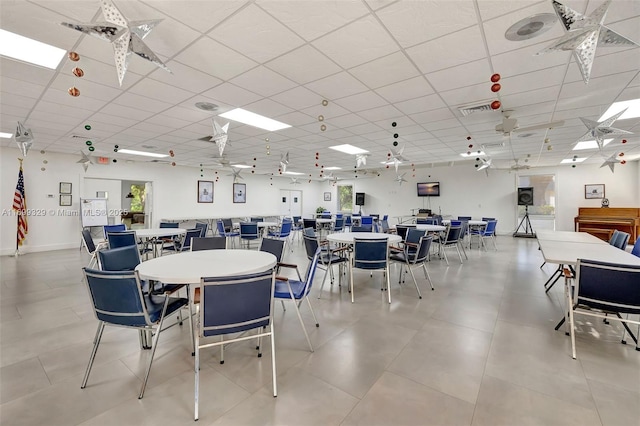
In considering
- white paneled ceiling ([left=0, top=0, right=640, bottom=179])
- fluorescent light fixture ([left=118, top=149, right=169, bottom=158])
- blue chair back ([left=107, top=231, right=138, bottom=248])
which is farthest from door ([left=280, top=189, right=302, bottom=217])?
blue chair back ([left=107, top=231, right=138, bottom=248])

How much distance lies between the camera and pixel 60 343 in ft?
8.36

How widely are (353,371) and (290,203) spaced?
13655 mm

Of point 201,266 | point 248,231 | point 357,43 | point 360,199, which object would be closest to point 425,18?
point 357,43

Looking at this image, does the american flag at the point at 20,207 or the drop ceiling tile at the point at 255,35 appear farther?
the american flag at the point at 20,207

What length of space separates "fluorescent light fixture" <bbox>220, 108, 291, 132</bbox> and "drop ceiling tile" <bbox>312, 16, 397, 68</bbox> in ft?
7.12

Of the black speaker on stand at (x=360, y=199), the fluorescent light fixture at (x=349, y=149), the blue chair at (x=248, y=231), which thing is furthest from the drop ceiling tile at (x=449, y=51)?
the black speaker on stand at (x=360, y=199)

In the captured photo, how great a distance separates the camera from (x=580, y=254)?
2.91 metres

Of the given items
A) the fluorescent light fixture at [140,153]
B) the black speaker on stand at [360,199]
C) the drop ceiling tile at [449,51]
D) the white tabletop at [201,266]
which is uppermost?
the fluorescent light fixture at [140,153]

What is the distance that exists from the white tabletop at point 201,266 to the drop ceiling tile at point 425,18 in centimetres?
229

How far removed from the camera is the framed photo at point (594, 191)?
390 inches

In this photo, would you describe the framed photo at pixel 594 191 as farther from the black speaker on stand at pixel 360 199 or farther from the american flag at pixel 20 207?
the american flag at pixel 20 207

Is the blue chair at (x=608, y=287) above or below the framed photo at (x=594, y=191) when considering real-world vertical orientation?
below

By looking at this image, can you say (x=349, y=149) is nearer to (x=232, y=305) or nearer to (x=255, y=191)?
(x=232, y=305)

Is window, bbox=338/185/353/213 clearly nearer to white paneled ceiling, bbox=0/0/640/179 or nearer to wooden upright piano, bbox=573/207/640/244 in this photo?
wooden upright piano, bbox=573/207/640/244
